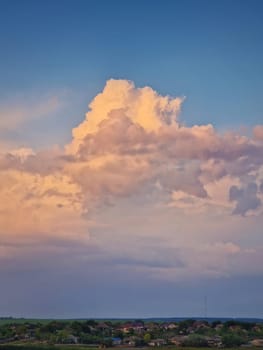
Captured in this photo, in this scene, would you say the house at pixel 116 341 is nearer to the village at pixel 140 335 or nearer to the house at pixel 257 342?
the village at pixel 140 335

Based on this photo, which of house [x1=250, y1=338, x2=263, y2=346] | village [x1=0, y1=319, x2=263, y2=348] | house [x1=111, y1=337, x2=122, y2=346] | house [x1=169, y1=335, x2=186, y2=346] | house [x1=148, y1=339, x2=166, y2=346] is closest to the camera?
house [x1=250, y1=338, x2=263, y2=346]

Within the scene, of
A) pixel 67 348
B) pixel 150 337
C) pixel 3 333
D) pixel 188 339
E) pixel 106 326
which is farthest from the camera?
pixel 106 326

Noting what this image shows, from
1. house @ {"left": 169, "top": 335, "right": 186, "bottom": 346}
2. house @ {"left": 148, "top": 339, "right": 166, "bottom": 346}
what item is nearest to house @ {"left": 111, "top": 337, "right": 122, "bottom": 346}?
house @ {"left": 148, "top": 339, "right": 166, "bottom": 346}

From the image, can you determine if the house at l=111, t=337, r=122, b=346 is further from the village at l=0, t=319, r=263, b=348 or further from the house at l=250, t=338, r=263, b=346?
the house at l=250, t=338, r=263, b=346

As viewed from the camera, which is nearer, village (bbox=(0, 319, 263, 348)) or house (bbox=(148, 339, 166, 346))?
village (bbox=(0, 319, 263, 348))

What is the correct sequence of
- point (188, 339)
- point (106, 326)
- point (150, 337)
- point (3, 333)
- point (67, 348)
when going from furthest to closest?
point (106, 326)
point (3, 333)
point (150, 337)
point (188, 339)
point (67, 348)

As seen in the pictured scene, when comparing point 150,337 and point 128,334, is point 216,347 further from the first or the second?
point 128,334

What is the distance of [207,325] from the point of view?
460 feet

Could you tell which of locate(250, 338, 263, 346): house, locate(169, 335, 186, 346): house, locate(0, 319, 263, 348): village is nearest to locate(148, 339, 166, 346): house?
locate(0, 319, 263, 348): village

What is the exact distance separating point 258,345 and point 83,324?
137 ft

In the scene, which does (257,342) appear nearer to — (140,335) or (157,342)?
(157,342)

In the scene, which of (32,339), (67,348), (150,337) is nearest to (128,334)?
(150,337)

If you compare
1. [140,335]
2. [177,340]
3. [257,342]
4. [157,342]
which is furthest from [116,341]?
[257,342]

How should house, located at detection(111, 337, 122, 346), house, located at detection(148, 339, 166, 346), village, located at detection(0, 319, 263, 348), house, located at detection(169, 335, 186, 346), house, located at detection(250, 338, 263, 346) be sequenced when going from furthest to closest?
house, located at detection(111, 337, 122, 346) → house, located at detection(148, 339, 166, 346) → house, located at detection(169, 335, 186, 346) → village, located at detection(0, 319, 263, 348) → house, located at detection(250, 338, 263, 346)
